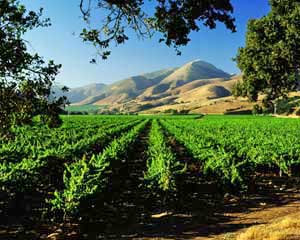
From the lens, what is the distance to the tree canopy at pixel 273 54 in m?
29.6

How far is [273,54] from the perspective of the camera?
30.9 m

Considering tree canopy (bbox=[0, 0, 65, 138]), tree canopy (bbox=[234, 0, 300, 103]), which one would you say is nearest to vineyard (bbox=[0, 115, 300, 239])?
tree canopy (bbox=[0, 0, 65, 138])

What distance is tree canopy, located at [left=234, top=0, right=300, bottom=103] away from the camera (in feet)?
97.0

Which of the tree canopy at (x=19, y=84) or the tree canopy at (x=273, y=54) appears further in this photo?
the tree canopy at (x=273, y=54)

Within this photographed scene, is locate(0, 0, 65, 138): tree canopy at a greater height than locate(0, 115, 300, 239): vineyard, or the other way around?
locate(0, 0, 65, 138): tree canopy

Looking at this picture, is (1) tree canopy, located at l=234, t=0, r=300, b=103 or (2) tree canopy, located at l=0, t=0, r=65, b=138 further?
(1) tree canopy, located at l=234, t=0, r=300, b=103

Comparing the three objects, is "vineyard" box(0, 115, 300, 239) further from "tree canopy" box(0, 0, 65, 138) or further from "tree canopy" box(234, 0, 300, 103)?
"tree canopy" box(234, 0, 300, 103)

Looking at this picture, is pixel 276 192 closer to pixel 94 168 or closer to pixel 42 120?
pixel 94 168

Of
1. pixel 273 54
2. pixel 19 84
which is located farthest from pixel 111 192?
pixel 273 54

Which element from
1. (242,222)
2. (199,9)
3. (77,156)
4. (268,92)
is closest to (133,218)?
(242,222)

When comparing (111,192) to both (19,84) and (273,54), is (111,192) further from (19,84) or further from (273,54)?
(273,54)

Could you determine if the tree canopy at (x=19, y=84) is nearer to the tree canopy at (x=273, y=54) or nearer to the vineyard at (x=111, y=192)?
the vineyard at (x=111, y=192)

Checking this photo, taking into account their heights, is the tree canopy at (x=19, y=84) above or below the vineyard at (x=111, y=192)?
above

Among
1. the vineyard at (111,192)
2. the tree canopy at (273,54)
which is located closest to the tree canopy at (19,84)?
the vineyard at (111,192)
